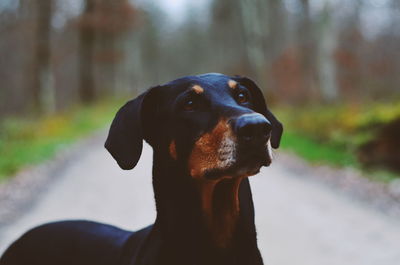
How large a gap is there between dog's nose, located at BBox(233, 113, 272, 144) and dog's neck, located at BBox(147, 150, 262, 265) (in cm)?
34

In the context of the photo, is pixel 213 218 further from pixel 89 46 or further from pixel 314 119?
pixel 89 46

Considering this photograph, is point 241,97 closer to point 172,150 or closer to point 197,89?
point 197,89

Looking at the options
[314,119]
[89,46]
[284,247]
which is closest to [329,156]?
[314,119]

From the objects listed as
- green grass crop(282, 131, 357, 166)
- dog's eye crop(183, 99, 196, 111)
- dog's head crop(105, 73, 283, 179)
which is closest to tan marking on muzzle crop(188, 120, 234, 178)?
dog's head crop(105, 73, 283, 179)

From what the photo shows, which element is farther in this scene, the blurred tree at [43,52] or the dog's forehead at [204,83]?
the blurred tree at [43,52]

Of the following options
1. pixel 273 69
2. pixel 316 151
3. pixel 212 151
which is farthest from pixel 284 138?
pixel 273 69

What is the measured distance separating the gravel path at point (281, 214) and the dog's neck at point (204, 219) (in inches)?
108

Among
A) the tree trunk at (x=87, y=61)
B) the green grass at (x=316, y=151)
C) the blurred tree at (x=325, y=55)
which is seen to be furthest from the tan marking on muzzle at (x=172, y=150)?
the tree trunk at (x=87, y=61)

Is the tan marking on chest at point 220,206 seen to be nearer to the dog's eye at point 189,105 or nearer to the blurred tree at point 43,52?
the dog's eye at point 189,105

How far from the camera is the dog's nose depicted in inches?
87.4

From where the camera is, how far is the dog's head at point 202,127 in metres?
2.30

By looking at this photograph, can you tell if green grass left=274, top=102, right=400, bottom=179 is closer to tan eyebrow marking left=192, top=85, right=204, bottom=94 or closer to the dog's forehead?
the dog's forehead

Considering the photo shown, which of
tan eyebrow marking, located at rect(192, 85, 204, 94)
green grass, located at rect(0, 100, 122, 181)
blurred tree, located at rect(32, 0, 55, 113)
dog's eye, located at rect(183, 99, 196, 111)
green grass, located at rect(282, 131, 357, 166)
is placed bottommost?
green grass, located at rect(282, 131, 357, 166)

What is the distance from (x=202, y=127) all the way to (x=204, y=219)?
0.51m
